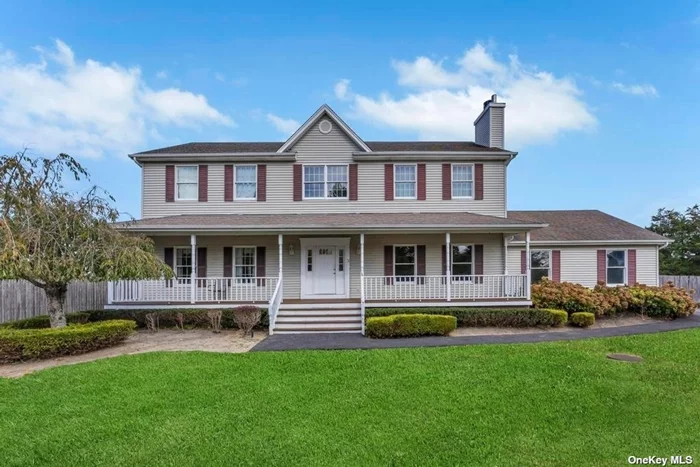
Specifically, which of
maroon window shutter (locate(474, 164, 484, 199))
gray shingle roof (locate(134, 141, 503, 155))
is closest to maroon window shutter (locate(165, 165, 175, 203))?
gray shingle roof (locate(134, 141, 503, 155))

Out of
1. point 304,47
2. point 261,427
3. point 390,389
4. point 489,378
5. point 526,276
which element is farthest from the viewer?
point 304,47

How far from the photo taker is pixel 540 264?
16734 mm

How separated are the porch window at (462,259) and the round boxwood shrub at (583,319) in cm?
384

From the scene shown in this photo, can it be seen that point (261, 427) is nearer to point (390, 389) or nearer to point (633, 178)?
point (390, 389)

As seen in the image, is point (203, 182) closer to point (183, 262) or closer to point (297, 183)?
point (183, 262)

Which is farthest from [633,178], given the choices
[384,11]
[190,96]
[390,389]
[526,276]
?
[190,96]

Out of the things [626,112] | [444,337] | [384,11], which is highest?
[384,11]

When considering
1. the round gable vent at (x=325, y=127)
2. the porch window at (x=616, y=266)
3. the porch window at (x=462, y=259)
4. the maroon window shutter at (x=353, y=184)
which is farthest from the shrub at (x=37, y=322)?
the porch window at (x=616, y=266)

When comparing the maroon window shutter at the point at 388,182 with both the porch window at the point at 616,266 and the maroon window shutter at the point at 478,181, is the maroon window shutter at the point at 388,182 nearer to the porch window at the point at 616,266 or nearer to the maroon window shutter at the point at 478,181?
the maroon window shutter at the point at 478,181

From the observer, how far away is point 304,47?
16078 millimetres

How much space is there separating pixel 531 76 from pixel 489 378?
15.2 m

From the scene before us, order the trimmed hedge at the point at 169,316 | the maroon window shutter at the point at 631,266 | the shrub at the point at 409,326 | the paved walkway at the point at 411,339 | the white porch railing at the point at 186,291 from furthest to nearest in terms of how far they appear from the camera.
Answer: the maroon window shutter at the point at 631,266 → the white porch railing at the point at 186,291 → the trimmed hedge at the point at 169,316 → the shrub at the point at 409,326 → the paved walkway at the point at 411,339

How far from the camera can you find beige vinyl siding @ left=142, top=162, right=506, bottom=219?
1501 centimetres

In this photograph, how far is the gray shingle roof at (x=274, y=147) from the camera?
1562 centimetres
